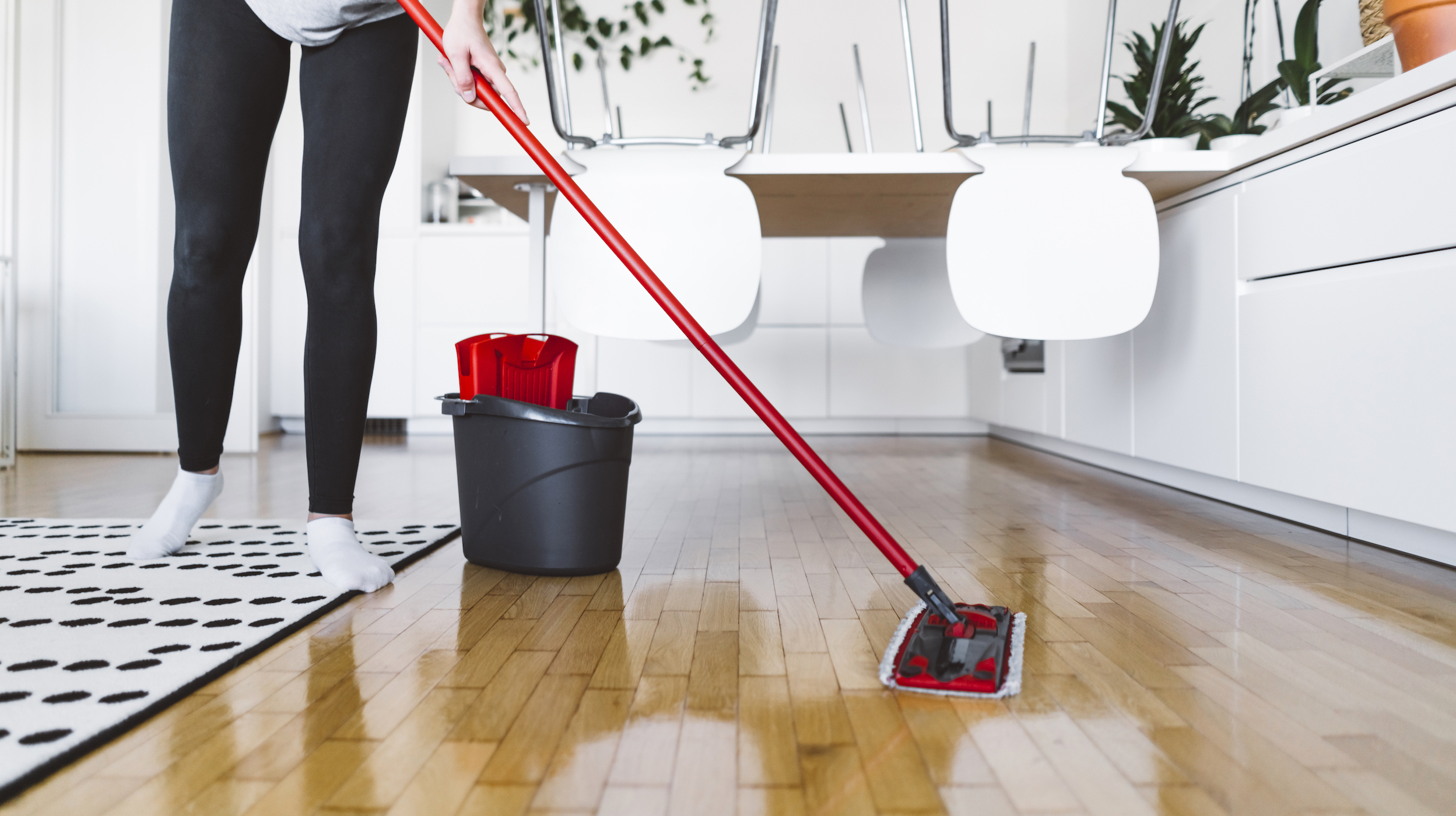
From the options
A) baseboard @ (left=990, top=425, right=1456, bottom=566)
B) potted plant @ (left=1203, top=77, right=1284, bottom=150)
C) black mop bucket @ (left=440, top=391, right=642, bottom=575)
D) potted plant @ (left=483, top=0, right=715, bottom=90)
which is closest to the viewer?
black mop bucket @ (left=440, top=391, right=642, bottom=575)

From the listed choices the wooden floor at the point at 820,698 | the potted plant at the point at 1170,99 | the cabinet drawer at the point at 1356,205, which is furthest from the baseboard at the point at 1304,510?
the potted plant at the point at 1170,99

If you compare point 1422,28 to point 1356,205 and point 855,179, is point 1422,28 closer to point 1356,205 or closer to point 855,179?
point 1356,205

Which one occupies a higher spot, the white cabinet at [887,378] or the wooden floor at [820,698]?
the white cabinet at [887,378]

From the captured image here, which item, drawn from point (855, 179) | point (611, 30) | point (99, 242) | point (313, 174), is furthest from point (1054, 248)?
point (611, 30)

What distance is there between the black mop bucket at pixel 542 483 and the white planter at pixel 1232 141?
125 centimetres

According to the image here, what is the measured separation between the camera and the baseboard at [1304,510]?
1.29 m

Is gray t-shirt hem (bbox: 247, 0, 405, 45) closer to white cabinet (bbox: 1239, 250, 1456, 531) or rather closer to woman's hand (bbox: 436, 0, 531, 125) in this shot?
woman's hand (bbox: 436, 0, 531, 125)

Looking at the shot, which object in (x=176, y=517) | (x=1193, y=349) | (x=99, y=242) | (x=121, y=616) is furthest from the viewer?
(x=99, y=242)

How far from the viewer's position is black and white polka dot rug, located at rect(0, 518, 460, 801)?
678 millimetres

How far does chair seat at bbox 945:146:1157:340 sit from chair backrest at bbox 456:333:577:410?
0.67 meters

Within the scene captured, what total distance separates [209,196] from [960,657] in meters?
1.07

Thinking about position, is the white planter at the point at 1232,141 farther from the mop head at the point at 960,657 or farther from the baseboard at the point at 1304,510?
the mop head at the point at 960,657

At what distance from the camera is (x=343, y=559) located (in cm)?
114

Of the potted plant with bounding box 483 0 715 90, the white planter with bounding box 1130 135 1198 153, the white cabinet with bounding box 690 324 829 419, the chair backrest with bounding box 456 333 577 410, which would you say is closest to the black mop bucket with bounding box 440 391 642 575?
the chair backrest with bounding box 456 333 577 410
